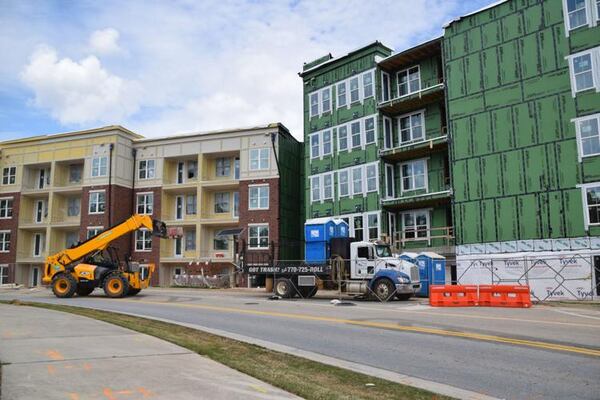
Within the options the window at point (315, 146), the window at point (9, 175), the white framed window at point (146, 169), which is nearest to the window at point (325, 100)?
the window at point (315, 146)

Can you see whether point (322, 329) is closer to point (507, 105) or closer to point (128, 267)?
point (128, 267)

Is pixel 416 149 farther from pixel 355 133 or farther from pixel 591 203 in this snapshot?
pixel 591 203

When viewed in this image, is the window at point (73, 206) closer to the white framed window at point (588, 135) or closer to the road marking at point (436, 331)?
the road marking at point (436, 331)

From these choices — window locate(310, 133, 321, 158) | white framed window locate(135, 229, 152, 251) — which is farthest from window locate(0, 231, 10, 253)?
window locate(310, 133, 321, 158)

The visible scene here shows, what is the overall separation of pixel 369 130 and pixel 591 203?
1500 centimetres

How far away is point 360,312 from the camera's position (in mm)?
17219

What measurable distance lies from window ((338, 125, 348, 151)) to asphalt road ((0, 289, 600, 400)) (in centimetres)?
1985

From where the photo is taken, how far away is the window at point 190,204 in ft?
152

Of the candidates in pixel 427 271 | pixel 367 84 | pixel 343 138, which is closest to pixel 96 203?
pixel 343 138

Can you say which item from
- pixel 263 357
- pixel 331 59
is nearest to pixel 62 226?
pixel 331 59

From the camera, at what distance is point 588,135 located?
2541 cm

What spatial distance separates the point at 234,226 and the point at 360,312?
27.8 meters

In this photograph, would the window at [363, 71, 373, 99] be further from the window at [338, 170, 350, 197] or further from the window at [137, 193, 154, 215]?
the window at [137, 193, 154, 215]

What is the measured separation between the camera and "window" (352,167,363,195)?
35628mm
